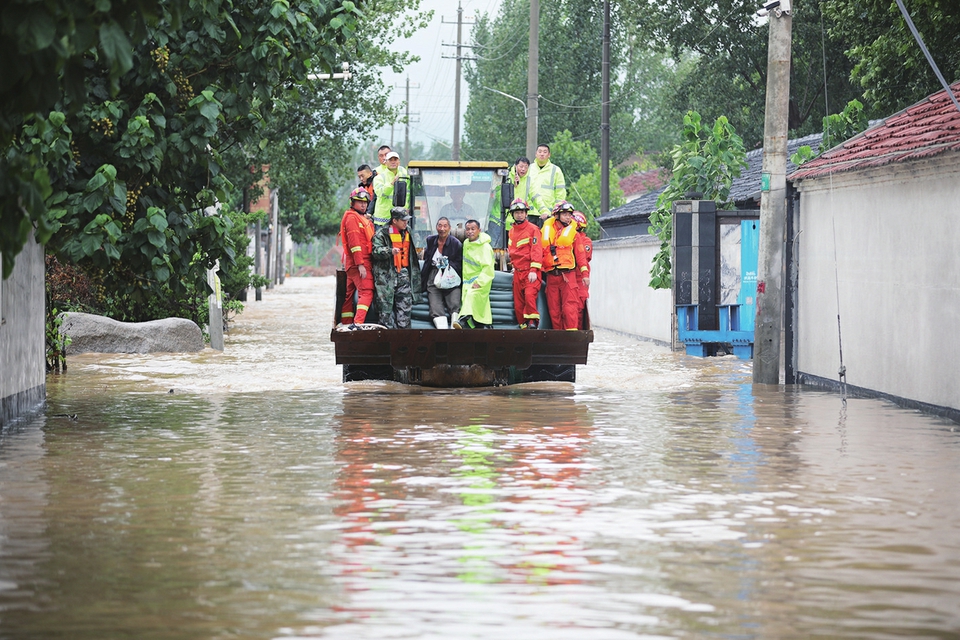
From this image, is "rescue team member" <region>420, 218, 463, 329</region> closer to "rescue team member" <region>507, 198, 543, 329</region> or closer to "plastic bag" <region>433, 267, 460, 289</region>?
"plastic bag" <region>433, 267, 460, 289</region>

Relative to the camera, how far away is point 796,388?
1991 cm

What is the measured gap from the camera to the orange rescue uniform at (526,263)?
65.2ft

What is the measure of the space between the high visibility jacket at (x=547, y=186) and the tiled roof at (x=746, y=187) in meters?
7.05

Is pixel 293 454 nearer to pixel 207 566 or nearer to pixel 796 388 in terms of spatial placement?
Answer: pixel 207 566

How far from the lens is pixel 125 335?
2625 centimetres

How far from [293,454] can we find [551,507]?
3.53 meters

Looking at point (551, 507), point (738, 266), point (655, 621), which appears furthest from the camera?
point (738, 266)

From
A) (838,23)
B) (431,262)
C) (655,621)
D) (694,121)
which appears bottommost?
(655,621)

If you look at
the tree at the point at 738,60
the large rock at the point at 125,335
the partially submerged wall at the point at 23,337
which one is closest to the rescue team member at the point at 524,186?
the partially submerged wall at the point at 23,337

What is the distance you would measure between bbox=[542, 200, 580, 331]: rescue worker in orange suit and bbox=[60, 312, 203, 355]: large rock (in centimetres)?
920

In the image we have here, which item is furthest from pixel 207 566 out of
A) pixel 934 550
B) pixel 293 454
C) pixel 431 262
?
pixel 431 262

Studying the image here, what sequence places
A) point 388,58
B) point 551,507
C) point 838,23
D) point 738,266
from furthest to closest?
1. point 388,58
2. point 838,23
3. point 738,266
4. point 551,507

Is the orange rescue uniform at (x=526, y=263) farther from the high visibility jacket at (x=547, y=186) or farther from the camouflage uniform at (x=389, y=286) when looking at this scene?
the camouflage uniform at (x=389, y=286)

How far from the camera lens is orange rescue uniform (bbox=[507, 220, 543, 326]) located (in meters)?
19.9
